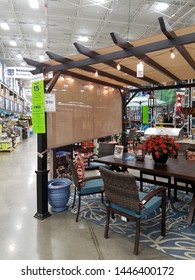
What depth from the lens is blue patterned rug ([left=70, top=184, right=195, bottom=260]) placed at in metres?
2.63

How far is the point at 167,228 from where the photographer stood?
3105 mm

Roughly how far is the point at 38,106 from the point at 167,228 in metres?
2.73

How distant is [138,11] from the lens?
23.5 feet

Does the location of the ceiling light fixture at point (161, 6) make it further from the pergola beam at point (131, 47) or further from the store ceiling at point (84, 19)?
the pergola beam at point (131, 47)

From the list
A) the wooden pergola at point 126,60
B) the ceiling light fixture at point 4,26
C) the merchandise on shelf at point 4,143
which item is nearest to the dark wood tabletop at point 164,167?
the wooden pergola at point 126,60

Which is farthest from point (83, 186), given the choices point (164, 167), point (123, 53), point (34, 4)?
point (34, 4)

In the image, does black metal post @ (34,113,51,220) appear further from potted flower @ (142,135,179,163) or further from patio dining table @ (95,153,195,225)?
potted flower @ (142,135,179,163)

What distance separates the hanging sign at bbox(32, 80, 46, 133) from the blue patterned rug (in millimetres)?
1566

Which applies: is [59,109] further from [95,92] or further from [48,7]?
[48,7]

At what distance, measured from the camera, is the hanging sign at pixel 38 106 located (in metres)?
3.42

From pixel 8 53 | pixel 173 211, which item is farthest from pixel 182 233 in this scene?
pixel 8 53

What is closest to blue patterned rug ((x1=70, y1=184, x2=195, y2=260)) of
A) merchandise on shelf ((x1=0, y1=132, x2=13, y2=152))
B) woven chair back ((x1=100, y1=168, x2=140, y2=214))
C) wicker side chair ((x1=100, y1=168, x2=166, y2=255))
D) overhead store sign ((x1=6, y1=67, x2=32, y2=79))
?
wicker side chair ((x1=100, y1=168, x2=166, y2=255))

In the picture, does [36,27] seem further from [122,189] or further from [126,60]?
[122,189]

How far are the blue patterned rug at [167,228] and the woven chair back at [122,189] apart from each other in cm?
62
